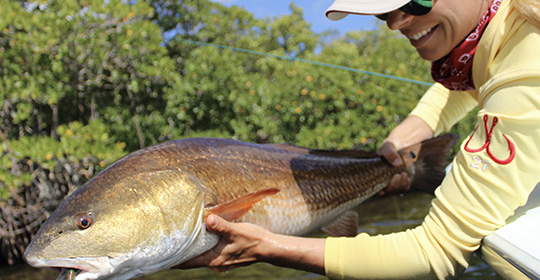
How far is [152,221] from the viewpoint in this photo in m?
1.81

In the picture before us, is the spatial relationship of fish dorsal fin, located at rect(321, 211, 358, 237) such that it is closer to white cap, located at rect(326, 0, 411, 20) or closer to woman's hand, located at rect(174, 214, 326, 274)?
woman's hand, located at rect(174, 214, 326, 274)

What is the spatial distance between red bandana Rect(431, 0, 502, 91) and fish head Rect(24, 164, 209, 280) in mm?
1314

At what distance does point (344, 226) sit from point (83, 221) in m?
1.62

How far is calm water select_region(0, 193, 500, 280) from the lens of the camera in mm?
3238

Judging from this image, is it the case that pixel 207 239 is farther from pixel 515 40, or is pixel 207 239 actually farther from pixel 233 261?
pixel 515 40

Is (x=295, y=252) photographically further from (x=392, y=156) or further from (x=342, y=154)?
(x=392, y=156)

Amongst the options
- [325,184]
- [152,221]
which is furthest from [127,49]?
[152,221]

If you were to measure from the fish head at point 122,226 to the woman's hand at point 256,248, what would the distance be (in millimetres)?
134

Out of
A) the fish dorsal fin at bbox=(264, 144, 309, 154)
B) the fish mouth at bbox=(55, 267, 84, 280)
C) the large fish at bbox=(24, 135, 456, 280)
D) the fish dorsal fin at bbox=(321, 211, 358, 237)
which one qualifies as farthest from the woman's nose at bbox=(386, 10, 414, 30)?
the fish mouth at bbox=(55, 267, 84, 280)

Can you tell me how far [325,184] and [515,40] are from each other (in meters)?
1.29

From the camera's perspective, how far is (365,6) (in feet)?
5.95

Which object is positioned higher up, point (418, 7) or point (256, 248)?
point (418, 7)

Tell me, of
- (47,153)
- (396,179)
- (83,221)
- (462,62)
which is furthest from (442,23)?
(47,153)

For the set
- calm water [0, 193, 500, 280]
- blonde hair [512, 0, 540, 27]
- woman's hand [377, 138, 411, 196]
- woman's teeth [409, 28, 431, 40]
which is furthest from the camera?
calm water [0, 193, 500, 280]
